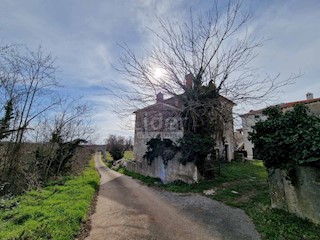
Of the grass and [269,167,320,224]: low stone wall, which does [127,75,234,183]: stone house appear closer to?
[269,167,320,224]: low stone wall

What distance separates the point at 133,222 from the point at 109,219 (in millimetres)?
947

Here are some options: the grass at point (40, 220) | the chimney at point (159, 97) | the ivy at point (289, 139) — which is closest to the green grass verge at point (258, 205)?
the ivy at point (289, 139)

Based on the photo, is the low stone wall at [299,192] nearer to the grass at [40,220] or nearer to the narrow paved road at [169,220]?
the narrow paved road at [169,220]

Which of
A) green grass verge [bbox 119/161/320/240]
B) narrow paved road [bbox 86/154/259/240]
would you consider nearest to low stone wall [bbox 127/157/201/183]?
green grass verge [bbox 119/161/320/240]

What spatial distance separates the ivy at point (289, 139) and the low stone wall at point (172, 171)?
15.3 ft

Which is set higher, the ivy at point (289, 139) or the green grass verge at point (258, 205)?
the ivy at point (289, 139)

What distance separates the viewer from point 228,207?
683 cm

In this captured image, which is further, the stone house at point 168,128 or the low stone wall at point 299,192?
the stone house at point 168,128

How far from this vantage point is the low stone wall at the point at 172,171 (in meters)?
10.7

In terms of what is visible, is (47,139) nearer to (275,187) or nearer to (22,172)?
(22,172)

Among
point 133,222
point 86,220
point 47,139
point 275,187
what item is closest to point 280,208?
point 275,187

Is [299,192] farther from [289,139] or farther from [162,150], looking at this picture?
[162,150]

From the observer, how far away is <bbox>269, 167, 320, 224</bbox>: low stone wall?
494cm

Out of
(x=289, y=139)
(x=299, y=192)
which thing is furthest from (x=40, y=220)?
(x=289, y=139)
